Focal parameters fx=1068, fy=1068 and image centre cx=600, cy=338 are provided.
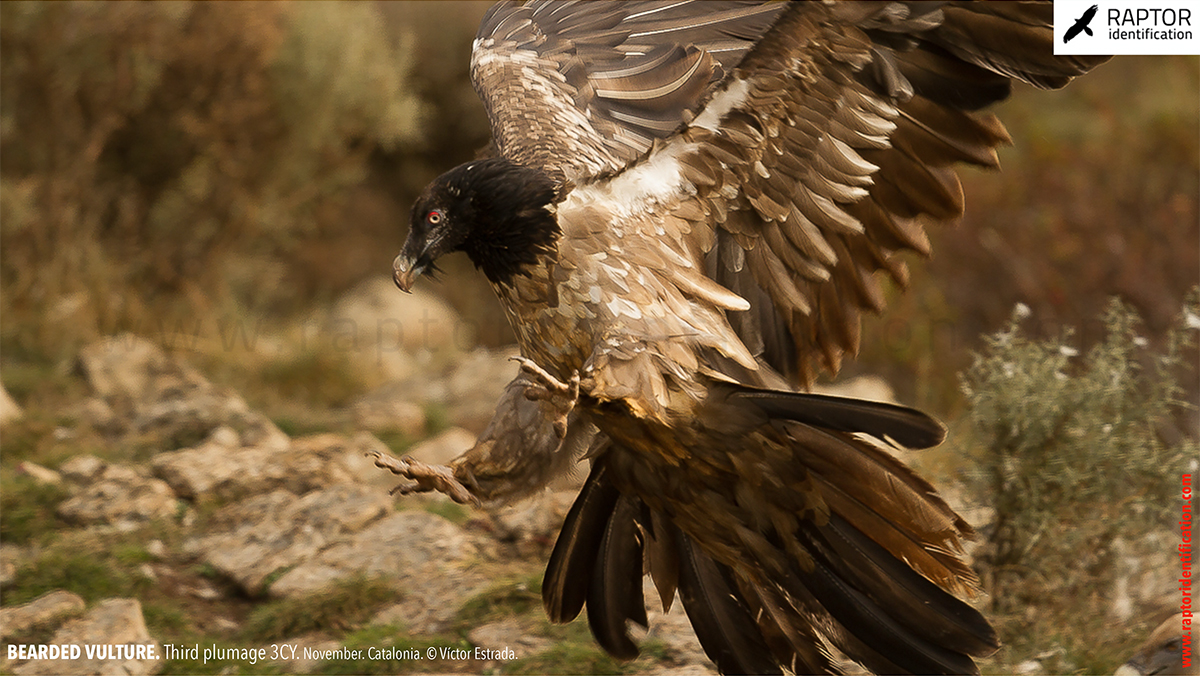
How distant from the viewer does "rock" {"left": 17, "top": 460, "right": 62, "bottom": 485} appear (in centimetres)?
535

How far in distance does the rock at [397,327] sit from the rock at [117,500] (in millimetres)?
3484

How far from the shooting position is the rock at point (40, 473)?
5352 millimetres

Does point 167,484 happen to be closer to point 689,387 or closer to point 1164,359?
point 689,387

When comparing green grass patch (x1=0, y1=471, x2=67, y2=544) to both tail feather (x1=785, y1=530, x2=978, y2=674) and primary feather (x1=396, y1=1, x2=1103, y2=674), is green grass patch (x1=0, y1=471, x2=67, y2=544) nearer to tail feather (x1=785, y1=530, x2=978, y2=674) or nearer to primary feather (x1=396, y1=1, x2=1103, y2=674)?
primary feather (x1=396, y1=1, x2=1103, y2=674)

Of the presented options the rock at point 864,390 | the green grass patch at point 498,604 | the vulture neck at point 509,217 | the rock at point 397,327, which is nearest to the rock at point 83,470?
the green grass patch at point 498,604

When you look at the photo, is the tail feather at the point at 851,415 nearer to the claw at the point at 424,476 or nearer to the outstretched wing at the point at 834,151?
the outstretched wing at the point at 834,151

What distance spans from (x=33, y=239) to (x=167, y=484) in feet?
11.2

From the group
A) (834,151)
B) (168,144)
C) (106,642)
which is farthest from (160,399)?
(834,151)

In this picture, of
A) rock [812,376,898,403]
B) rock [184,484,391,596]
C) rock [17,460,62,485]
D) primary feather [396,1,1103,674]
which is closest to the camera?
primary feather [396,1,1103,674]

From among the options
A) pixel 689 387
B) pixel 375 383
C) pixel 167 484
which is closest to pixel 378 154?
pixel 375 383

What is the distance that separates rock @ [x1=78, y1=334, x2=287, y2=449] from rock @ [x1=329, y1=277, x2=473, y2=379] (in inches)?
73.5

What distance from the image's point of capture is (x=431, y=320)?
9695 millimetres

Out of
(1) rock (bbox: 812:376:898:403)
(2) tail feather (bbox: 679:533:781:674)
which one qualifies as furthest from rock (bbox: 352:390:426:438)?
(2) tail feather (bbox: 679:533:781:674)

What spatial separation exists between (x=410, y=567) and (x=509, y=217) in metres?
2.15
